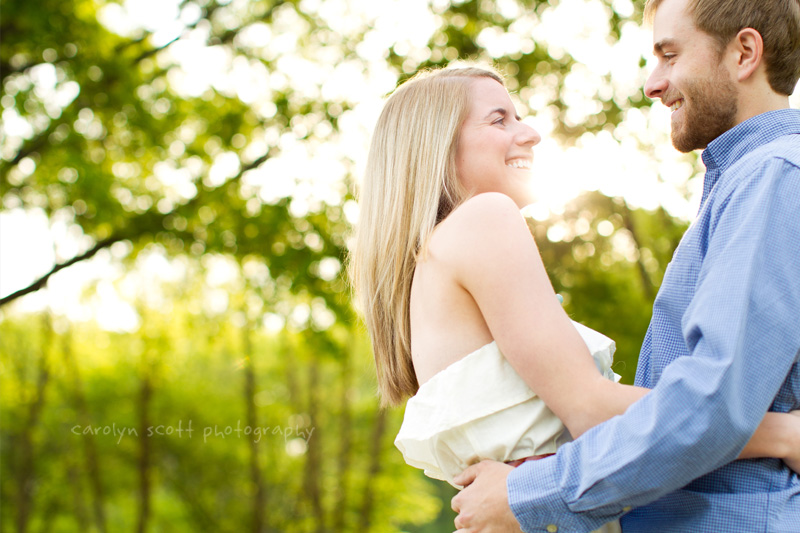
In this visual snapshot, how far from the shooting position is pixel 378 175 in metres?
1.97

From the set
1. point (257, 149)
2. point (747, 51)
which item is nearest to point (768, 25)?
point (747, 51)

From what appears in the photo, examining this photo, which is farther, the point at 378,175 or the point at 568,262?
the point at 568,262

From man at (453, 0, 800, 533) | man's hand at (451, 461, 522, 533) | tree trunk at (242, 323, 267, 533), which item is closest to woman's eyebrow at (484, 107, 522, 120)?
man at (453, 0, 800, 533)

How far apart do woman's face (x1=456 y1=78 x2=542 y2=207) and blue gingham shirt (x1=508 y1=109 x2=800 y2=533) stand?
554 mm

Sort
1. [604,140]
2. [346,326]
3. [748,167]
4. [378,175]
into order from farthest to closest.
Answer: [604,140], [346,326], [378,175], [748,167]

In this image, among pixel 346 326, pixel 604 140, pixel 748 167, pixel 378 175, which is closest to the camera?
pixel 748 167

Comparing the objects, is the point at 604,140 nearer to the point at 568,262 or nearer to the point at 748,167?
the point at 568,262

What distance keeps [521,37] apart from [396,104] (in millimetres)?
7380

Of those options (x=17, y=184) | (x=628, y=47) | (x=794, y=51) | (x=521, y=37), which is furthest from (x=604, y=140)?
(x=17, y=184)

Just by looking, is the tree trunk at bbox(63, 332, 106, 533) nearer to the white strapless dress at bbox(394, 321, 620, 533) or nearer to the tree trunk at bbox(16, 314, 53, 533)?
the tree trunk at bbox(16, 314, 53, 533)

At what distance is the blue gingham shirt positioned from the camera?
1.25m

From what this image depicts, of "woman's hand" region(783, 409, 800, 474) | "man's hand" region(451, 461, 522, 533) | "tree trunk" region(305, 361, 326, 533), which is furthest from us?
"tree trunk" region(305, 361, 326, 533)

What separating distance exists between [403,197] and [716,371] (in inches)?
35.7

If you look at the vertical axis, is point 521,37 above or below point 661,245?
above
